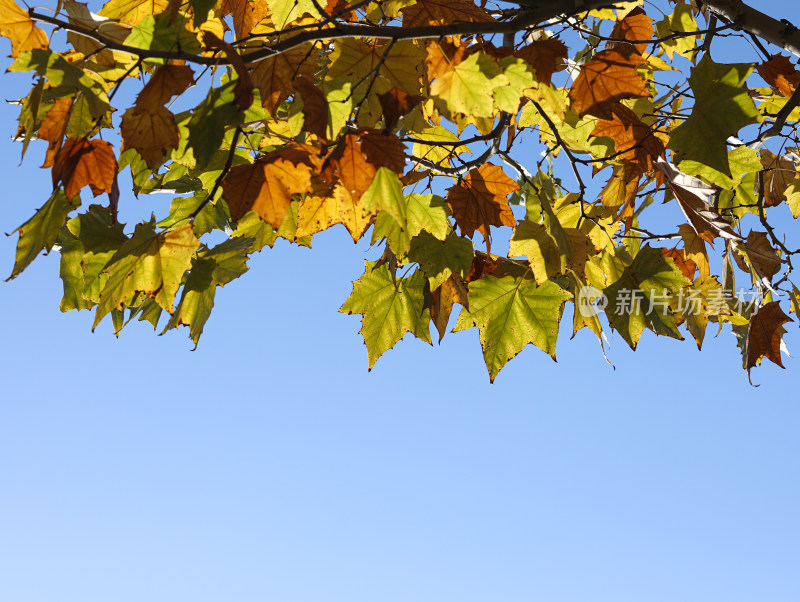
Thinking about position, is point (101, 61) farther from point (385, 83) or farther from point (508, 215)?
point (508, 215)

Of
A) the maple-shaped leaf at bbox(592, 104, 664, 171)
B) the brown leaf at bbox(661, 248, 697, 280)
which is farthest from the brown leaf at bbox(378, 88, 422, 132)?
the brown leaf at bbox(661, 248, 697, 280)

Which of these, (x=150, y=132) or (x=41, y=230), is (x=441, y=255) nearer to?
(x=150, y=132)

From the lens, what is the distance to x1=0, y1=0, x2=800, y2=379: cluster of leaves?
1612 mm

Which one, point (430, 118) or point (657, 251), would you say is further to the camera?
point (430, 118)

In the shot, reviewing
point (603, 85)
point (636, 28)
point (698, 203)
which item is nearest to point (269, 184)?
point (603, 85)

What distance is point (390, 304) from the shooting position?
92.4 inches

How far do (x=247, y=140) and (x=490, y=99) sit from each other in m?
1.10

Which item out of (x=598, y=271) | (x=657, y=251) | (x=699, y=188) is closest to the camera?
(x=699, y=188)

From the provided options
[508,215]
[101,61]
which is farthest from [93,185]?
[508,215]

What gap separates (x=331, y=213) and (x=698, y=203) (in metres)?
1.28

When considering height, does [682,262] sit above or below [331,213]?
above

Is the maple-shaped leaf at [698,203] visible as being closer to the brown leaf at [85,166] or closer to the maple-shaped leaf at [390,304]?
the maple-shaped leaf at [390,304]

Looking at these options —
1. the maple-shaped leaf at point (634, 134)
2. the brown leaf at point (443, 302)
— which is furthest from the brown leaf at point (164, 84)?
the maple-shaped leaf at point (634, 134)

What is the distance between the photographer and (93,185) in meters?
1.73
